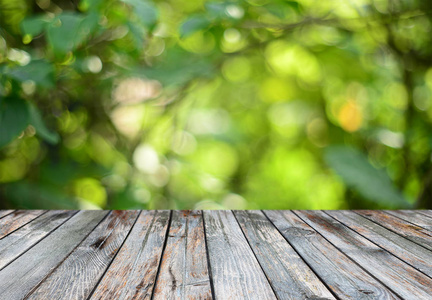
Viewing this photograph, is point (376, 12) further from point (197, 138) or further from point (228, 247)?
point (228, 247)

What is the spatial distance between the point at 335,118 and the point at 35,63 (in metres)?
1.57

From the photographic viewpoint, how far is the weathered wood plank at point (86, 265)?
2.43 ft

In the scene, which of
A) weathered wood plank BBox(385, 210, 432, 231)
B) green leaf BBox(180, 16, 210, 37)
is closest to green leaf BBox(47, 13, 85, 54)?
green leaf BBox(180, 16, 210, 37)

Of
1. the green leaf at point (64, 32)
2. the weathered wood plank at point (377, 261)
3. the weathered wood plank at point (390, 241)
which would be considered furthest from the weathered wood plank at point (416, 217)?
the green leaf at point (64, 32)

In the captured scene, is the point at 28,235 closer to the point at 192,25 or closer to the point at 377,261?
the point at 192,25

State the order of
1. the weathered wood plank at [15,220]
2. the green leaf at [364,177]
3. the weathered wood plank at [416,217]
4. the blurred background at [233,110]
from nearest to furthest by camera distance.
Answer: the weathered wood plank at [15,220] < the weathered wood plank at [416,217] < the green leaf at [364,177] < the blurred background at [233,110]

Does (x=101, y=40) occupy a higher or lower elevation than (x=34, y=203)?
higher

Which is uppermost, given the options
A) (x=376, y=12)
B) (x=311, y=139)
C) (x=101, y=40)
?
(x=376, y=12)

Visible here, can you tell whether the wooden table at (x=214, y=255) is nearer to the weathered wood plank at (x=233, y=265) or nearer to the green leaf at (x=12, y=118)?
the weathered wood plank at (x=233, y=265)

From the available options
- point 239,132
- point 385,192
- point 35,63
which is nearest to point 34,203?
point 35,63

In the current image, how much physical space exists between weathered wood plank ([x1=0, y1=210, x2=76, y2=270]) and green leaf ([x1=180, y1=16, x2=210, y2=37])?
65 cm

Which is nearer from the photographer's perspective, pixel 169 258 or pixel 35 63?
pixel 169 258

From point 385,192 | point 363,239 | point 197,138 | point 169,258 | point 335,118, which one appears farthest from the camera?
point 335,118

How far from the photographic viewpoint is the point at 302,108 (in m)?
2.32
